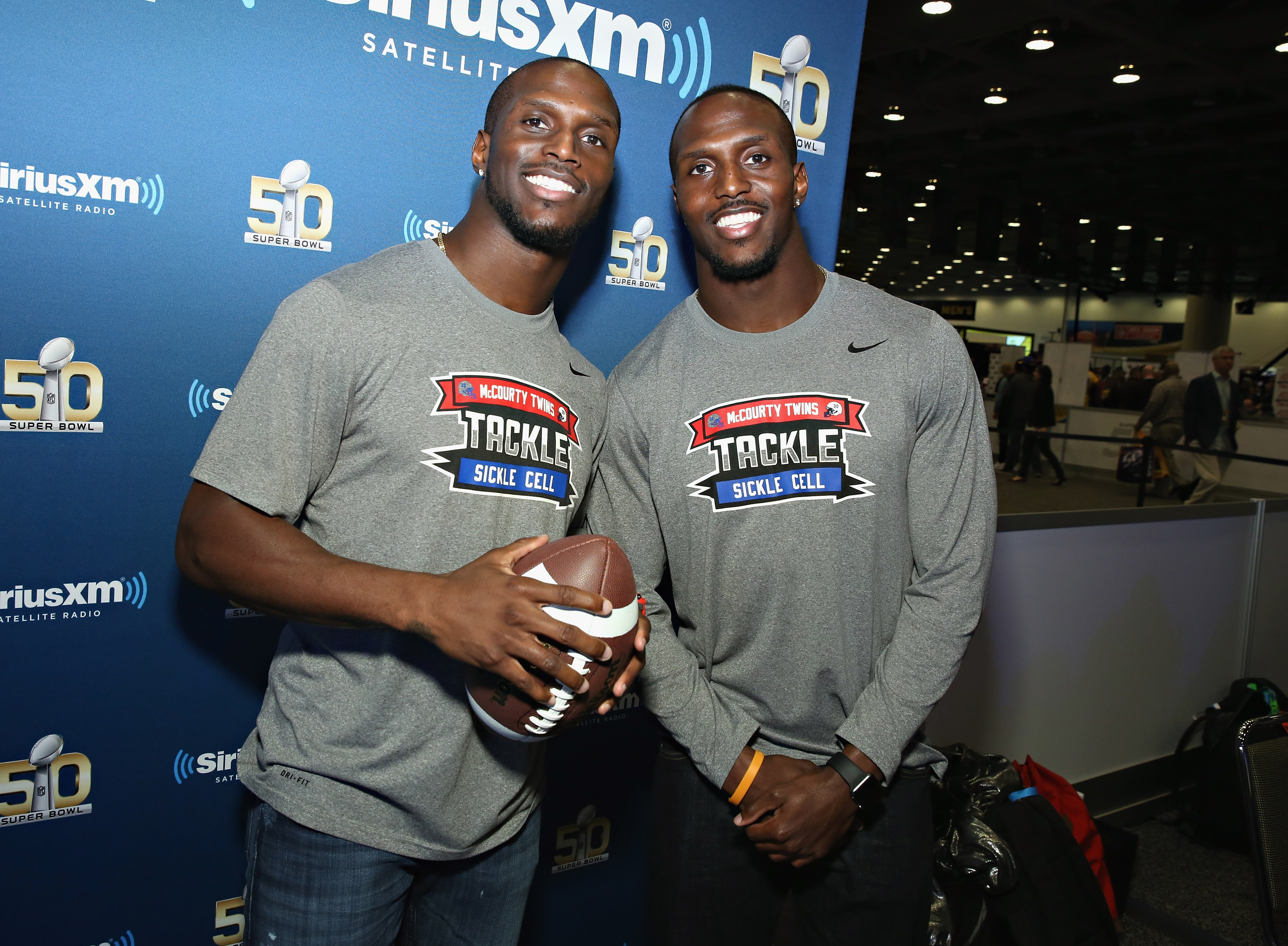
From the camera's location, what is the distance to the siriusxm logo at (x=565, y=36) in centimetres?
175

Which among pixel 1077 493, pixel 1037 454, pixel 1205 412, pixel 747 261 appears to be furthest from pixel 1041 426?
pixel 747 261

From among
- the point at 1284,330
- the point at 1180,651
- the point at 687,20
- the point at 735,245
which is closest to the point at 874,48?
the point at 1180,651

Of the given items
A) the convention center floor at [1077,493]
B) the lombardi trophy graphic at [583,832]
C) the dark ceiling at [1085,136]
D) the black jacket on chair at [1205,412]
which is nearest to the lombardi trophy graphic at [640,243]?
the lombardi trophy graphic at [583,832]

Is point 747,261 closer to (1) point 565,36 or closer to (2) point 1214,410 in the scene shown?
(1) point 565,36

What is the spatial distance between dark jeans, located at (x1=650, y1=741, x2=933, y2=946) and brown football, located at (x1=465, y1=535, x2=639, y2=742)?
467 mm

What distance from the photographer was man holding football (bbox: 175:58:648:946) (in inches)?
44.3

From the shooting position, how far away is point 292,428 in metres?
1.19

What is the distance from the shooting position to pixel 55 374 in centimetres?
151

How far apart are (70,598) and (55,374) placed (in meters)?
0.41

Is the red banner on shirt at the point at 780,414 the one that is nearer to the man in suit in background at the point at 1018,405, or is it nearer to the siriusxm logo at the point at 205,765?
the siriusxm logo at the point at 205,765

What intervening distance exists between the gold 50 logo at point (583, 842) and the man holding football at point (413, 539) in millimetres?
674

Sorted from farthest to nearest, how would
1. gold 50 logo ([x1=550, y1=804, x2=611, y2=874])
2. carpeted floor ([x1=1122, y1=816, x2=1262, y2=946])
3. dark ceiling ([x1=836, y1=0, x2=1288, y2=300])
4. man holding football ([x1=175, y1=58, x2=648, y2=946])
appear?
dark ceiling ([x1=836, y1=0, x2=1288, y2=300]), carpeted floor ([x1=1122, y1=816, x2=1262, y2=946]), gold 50 logo ([x1=550, y1=804, x2=611, y2=874]), man holding football ([x1=175, y1=58, x2=648, y2=946])

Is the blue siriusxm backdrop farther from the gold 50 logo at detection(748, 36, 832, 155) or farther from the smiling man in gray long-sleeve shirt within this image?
the smiling man in gray long-sleeve shirt

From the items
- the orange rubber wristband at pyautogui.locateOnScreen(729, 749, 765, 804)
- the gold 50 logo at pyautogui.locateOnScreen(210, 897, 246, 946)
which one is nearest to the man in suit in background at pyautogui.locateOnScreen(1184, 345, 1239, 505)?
the orange rubber wristband at pyautogui.locateOnScreen(729, 749, 765, 804)
